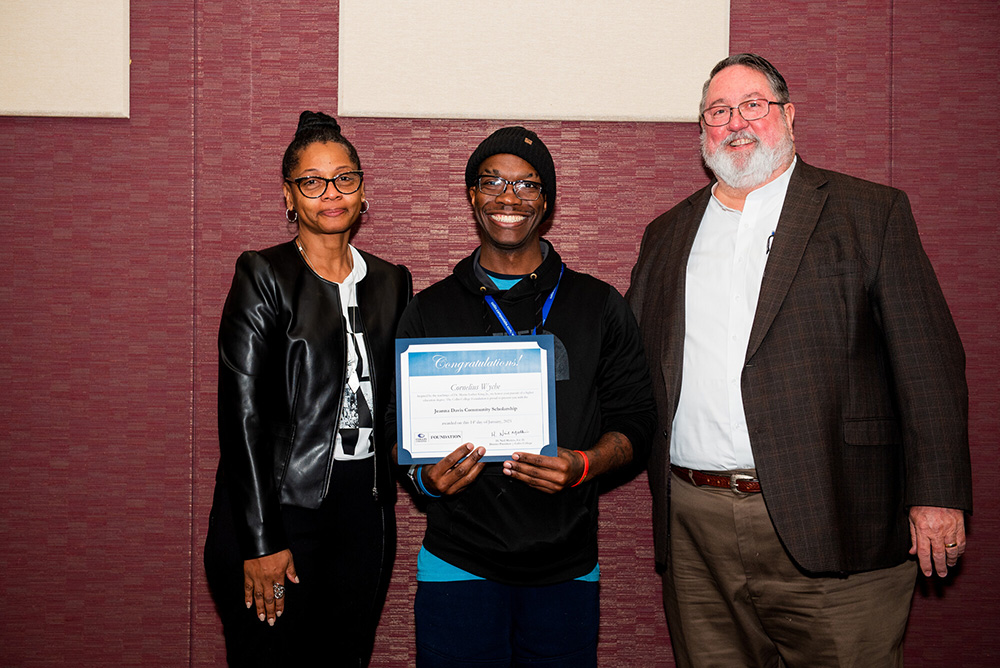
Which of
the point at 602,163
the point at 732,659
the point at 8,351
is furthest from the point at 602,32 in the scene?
the point at 8,351

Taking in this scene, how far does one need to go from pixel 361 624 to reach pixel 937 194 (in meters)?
2.95

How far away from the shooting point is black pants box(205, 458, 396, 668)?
6.70ft

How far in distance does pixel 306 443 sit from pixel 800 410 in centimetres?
151

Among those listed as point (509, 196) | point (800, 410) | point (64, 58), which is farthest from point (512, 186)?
point (64, 58)

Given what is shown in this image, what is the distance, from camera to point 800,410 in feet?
6.62

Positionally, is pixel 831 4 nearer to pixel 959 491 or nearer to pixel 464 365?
pixel 959 491

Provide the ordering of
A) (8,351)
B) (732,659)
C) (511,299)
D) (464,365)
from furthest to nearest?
(8,351) < (732,659) < (511,299) < (464,365)

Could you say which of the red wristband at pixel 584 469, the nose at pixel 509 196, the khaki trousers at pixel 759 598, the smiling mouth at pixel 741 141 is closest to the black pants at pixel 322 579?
the red wristband at pixel 584 469

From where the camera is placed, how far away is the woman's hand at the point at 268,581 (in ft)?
6.48

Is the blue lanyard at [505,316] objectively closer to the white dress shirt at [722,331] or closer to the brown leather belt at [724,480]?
the white dress shirt at [722,331]

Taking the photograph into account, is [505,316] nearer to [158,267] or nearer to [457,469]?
[457,469]

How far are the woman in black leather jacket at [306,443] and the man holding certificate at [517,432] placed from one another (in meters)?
0.23

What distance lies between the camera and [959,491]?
194cm

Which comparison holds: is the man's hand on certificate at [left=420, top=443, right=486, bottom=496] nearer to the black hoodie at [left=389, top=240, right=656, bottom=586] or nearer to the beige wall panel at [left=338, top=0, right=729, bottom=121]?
the black hoodie at [left=389, top=240, right=656, bottom=586]
